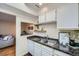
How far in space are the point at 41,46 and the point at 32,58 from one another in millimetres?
464

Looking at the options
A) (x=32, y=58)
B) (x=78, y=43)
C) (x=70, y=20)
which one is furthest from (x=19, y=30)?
(x=78, y=43)

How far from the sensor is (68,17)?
142cm

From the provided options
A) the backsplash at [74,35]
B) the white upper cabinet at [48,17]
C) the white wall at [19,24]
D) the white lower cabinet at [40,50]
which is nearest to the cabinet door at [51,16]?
the white upper cabinet at [48,17]

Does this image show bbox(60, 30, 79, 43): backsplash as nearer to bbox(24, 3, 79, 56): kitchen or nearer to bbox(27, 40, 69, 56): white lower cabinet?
bbox(24, 3, 79, 56): kitchen

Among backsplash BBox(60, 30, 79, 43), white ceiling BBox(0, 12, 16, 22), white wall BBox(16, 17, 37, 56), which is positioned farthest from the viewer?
backsplash BBox(60, 30, 79, 43)

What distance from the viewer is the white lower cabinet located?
136cm

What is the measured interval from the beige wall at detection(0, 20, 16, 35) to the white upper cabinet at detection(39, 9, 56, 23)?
55cm

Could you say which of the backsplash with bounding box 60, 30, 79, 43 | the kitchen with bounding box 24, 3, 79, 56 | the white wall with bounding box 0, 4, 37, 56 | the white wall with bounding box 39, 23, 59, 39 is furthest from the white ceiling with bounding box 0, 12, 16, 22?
the backsplash with bounding box 60, 30, 79, 43

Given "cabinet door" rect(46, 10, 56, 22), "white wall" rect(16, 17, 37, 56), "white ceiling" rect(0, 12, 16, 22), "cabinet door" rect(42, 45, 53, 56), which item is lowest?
"cabinet door" rect(42, 45, 53, 56)

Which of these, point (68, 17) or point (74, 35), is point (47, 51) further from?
point (68, 17)

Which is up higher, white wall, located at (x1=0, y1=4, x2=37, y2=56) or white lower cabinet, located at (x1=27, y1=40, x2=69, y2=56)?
white wall, located at (x1=0, y1=4, x2=37, y2=56)

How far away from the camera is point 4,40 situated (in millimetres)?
1412

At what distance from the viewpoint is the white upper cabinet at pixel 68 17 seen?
1.31 meters

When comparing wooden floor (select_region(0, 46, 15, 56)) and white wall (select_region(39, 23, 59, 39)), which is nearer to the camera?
wooden floor (select_region(0, 46, 15, 56))
